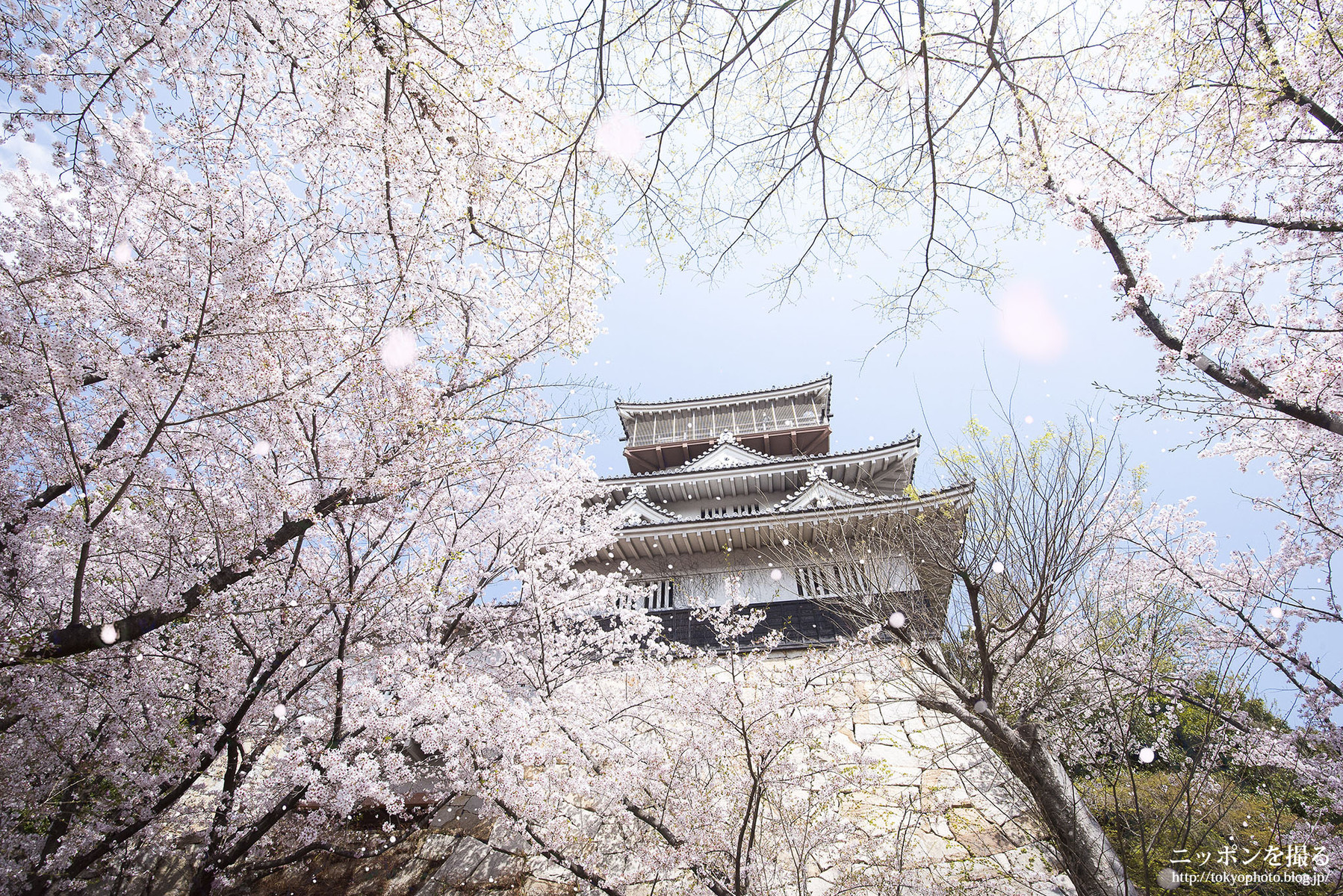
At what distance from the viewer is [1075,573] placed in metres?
5.42

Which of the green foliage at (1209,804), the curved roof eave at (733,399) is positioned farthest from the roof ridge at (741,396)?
the green foliage at (1209,804)

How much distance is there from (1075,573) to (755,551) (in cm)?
754

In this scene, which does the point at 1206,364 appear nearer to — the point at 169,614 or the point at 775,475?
the point at 169,614

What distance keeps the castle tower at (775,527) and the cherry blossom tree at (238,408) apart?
4.83m

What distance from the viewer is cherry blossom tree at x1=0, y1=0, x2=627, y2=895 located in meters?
3.68

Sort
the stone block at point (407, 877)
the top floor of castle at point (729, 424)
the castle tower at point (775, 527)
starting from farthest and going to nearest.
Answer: the top floor of castle at point (729, 424)
the castle tower at point (775, 527)
the stone block at point (407, 877)

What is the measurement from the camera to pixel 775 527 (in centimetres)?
1173

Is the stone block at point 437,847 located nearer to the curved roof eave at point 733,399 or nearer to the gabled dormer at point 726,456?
the gabled dormer at point 726,456

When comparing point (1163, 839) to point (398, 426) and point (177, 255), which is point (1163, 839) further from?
point (177, 255)

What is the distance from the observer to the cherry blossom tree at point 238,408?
3.68m

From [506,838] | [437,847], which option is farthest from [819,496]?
[437,847]

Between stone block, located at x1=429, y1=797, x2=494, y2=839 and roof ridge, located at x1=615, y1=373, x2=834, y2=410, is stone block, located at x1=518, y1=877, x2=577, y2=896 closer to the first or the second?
stone block, located at x1=429, y1=797, x2=494, y2=839

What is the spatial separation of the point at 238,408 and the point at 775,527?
9962 mm

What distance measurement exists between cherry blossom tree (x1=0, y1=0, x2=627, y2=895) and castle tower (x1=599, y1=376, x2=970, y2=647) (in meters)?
4.83
